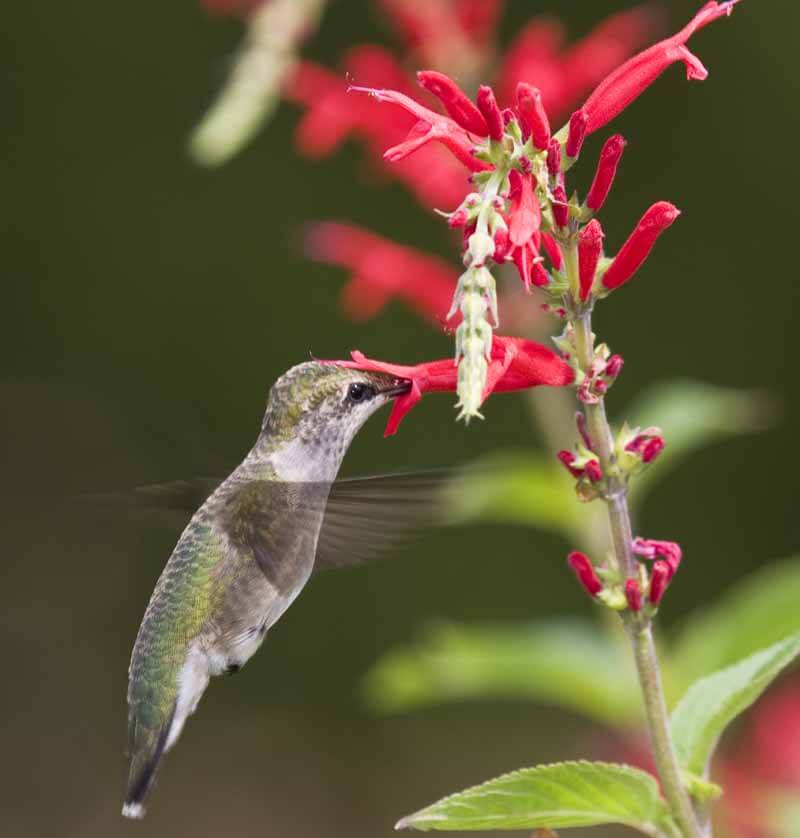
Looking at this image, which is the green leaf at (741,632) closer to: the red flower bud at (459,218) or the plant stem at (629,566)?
the plant stem at (629,566)

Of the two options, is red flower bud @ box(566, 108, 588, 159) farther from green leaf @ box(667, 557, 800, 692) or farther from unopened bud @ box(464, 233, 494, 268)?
green leaf @ box(667, 557, 800, 692)

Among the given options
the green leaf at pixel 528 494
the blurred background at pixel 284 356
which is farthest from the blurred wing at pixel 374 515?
the blurred background at pixel 284 356

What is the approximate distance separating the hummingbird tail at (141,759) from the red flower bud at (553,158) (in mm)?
857

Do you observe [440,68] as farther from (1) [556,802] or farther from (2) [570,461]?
(1) [556,802]

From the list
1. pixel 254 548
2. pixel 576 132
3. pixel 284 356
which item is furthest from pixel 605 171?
pixel 284 356

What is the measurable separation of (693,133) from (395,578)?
2.11 m

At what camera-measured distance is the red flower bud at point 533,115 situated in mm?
1116

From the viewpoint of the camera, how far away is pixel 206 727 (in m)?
5.39

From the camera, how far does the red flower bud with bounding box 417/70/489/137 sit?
3.83 ft

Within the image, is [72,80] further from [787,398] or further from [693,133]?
[787,398]

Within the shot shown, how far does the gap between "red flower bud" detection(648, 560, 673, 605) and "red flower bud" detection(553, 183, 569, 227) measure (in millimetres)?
333

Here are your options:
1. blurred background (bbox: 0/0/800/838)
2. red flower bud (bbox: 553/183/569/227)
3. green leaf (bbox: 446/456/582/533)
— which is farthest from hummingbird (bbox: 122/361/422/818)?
blurred background (bbox: 0/0/800/838)

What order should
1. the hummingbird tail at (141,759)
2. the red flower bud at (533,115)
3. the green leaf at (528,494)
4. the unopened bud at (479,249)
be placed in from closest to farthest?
the unopened bud at (479,249) → the red flower bud at (533,115) → the hummingbird tail at (141,759) → the green leaf at (528,494)

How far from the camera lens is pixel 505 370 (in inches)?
47.0
